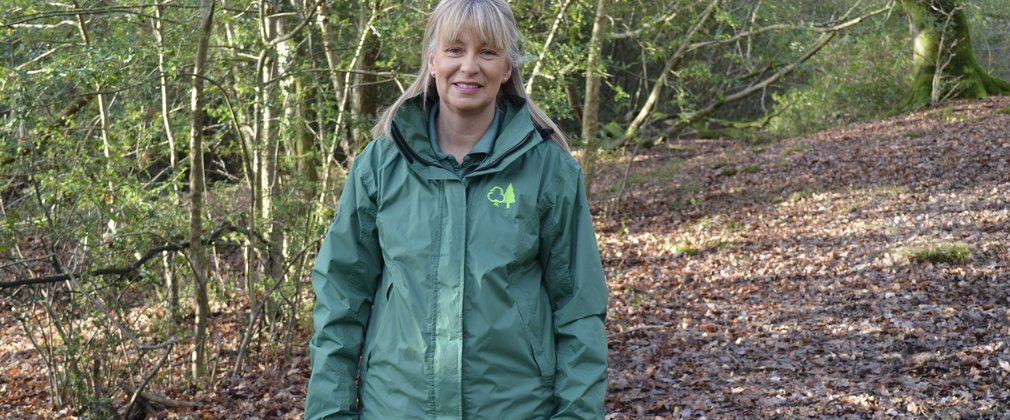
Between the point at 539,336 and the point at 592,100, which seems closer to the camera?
the point at 539,336

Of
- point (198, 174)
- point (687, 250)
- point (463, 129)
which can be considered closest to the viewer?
point (463, 129)

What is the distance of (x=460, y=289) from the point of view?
2.18 metres

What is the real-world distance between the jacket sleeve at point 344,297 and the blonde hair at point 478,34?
0.67 feet

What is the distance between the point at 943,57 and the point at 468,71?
18.6 m

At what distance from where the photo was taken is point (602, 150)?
541 inches

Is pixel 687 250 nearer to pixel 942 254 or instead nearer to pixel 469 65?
pixel 942 254

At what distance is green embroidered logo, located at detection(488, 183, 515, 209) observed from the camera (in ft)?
7.41

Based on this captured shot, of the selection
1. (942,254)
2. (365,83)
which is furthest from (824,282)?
(365,83)

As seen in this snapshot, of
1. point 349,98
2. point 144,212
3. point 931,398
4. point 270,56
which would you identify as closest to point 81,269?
point 144,212

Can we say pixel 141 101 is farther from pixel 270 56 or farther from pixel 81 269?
pixel 81 269

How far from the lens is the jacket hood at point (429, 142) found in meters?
2.28

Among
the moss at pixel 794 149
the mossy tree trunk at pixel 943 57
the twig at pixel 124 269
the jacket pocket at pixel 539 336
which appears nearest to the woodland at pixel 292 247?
the twig at pixel 124 269

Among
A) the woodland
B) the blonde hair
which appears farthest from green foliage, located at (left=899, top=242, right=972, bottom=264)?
the blonde hair

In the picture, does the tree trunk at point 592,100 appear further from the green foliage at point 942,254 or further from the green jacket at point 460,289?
the green jacket at point 460,289
